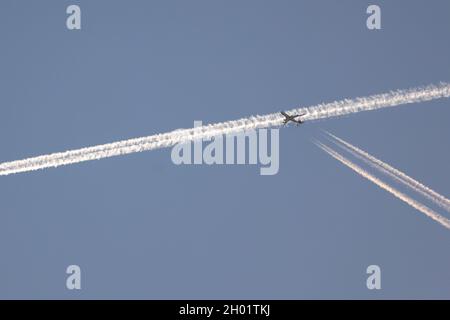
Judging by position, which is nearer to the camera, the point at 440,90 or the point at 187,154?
the point at 440,90
